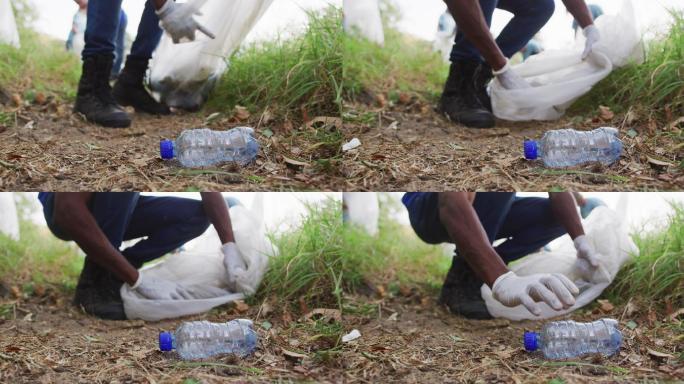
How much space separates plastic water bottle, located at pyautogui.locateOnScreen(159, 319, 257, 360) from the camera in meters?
2.32

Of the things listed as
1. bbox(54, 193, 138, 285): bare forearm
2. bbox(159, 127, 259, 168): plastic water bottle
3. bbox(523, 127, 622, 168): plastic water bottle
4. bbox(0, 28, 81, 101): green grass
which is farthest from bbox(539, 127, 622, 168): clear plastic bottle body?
bbox(0, 28, 81, 101): green grass

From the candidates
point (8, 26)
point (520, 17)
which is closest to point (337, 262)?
point (520, 17)

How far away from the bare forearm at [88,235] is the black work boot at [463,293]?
99cm

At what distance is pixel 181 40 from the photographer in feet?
8.15

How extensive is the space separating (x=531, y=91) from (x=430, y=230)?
0.53 meters

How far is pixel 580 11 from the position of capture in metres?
2.36

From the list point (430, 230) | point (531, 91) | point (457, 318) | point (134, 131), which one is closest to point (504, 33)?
point (531, 91)

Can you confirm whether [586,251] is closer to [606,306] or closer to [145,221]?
[606,306]

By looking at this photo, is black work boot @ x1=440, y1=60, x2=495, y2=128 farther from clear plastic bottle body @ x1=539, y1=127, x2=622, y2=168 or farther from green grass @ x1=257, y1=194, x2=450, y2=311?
green grass @ x1=257, y1=194, x2=450, y2=311

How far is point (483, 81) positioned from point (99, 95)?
1.19m

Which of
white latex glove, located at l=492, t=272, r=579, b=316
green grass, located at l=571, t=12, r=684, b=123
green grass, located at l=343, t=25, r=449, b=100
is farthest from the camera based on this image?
green grass, located at l=343, t=25, r=449, b=100

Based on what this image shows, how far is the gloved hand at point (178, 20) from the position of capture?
2.34 m

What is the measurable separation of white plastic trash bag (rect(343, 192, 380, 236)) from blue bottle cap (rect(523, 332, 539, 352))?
62 cm

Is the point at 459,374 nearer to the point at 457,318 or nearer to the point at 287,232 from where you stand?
the point at 457,318
